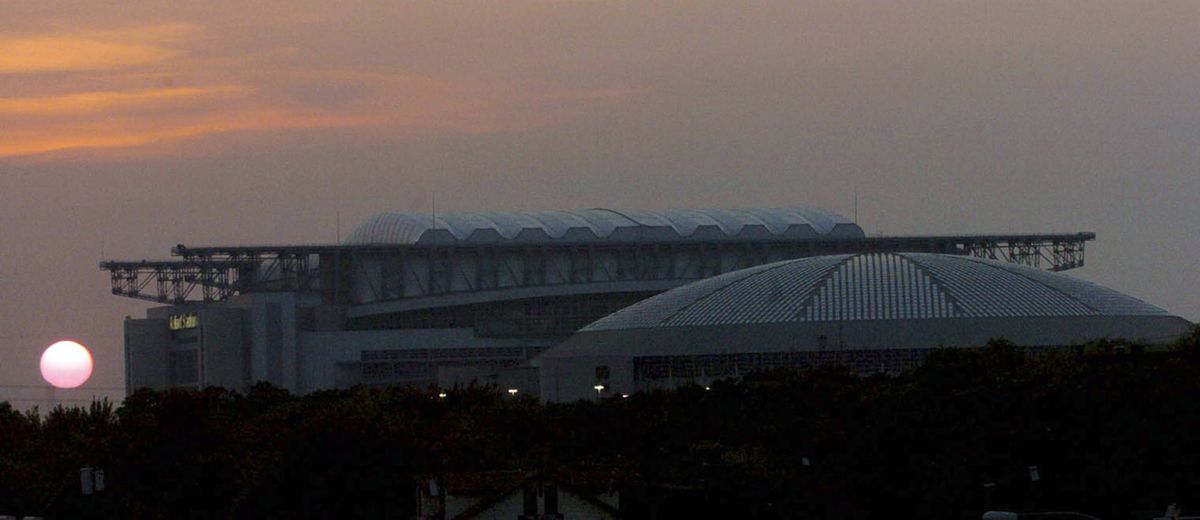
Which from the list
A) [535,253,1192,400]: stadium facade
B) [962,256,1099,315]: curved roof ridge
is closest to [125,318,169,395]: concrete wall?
[535,253,1192,400]: stadium facade

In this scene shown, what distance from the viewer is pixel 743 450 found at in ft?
288

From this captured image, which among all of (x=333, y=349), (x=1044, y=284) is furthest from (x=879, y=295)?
(x=333, y=349)

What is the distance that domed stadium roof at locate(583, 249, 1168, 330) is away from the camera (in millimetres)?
142750

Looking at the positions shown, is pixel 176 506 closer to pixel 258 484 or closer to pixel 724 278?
pixel 258 484

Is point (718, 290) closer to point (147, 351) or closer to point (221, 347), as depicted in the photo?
point (221, 347)

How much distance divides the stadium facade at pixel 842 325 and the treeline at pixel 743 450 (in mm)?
31819

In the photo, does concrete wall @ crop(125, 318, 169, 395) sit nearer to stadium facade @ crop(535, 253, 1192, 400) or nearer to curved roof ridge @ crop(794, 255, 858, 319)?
stadium facade @ crop(535, 253, 1192, 400)

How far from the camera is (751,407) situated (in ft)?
335

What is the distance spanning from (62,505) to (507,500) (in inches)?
1064

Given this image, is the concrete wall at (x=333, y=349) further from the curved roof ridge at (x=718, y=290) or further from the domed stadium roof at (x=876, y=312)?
the curved roof ridge at (x=718, y=290)

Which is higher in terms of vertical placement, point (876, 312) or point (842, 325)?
point (876, 312)

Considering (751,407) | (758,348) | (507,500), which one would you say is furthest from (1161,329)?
(507,500)

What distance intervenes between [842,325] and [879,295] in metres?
6.33

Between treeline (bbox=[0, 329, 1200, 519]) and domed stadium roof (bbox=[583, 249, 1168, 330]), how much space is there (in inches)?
1412
